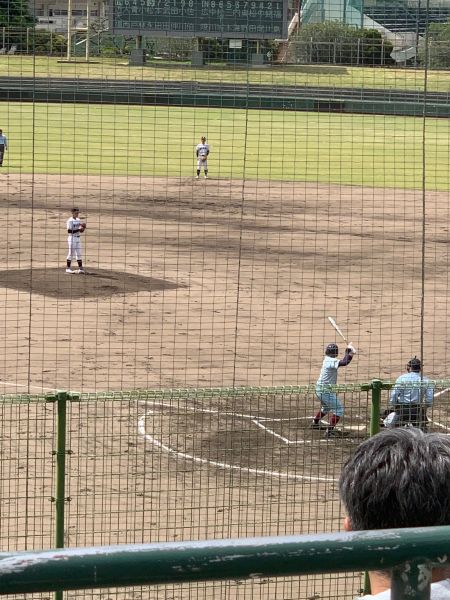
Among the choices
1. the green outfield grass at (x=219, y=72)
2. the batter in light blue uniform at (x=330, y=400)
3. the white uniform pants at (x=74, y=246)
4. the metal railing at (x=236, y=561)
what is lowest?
the batter in light blue uniform at (x=330, y=400)

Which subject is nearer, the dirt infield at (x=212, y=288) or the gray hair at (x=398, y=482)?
the gray hair at (x=398, y=482)

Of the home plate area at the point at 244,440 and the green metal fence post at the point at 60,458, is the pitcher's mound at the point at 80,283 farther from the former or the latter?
the green metal fence post at the point at 60,458

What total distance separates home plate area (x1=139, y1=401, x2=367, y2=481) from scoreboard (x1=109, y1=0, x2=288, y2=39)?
378cm

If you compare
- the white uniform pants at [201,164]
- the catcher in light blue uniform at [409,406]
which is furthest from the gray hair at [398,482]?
the white uniform pants at [201,164]

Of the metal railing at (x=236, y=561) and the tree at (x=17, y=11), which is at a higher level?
the tree at (x=17, y=11)

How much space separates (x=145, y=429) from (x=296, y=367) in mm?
5208

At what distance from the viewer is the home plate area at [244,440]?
1145 centimetres

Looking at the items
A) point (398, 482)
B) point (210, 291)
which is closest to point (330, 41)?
point (210, 291)

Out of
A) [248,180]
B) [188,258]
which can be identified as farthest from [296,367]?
[248,180]

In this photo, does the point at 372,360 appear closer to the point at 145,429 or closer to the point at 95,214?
the point at 145,429

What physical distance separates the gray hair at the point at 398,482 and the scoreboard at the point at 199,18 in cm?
1000

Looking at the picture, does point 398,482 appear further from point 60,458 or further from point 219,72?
point 219,72

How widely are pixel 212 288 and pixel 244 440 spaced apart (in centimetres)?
1046

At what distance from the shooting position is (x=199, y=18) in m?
12.5
